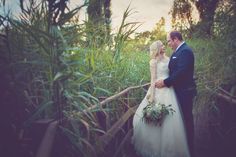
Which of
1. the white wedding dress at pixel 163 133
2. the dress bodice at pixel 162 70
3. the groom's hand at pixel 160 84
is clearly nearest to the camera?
the white wedding dress at pixel 163 133

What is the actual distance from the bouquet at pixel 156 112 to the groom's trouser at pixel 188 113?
157 mm

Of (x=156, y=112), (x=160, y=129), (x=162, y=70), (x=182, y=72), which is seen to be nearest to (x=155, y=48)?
(x=162, y=70)

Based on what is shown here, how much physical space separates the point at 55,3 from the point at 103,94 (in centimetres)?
186

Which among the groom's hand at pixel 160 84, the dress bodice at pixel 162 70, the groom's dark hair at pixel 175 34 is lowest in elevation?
the groom's hand at pixel 160 84

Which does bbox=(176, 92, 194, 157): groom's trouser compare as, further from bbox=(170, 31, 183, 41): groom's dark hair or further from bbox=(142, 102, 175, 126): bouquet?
bbox=(170, 31, 183, 41): groom's dark hair

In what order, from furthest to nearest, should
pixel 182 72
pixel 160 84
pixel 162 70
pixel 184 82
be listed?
pixel 162 70, pixel 160 84, pixel 184 82, pixel 182 72

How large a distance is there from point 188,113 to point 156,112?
40 centimetres

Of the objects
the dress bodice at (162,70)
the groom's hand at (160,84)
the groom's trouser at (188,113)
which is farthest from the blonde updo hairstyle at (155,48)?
the groom's trouser at (188,113)

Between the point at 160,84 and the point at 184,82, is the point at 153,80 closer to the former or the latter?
the point at 160,84

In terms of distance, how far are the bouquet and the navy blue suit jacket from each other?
0.91ft

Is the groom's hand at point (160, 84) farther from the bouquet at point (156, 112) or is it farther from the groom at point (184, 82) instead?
the bouquet at point (156, 112)

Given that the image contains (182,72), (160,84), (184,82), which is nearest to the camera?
(182,72)

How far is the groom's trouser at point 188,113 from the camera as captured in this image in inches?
181

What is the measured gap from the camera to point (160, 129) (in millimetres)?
4680
